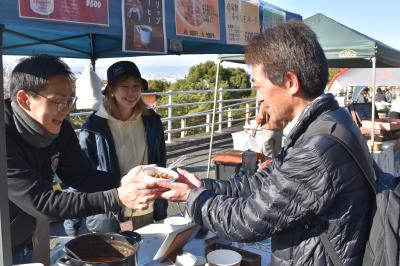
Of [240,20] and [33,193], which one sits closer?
[33,193]

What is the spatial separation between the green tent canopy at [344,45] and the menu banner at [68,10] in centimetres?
390

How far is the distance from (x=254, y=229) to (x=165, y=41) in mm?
1594

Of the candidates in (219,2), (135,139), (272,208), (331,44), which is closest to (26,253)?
(135,139)

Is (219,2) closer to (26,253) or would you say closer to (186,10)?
(186,10)

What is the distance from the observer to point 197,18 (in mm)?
2816

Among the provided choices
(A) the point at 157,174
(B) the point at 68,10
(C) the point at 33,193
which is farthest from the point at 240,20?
(C) the point at 33,193

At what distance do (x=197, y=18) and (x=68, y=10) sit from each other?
3.62 feet

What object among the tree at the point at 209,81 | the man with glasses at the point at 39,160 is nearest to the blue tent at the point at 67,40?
the man with glasses at the point at 39,160

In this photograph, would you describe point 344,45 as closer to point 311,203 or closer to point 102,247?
point 311,203

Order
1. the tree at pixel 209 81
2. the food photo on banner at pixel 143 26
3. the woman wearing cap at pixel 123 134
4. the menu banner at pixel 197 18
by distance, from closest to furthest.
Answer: the food photo on banner at pixel 143 26
the menu banner at pixel 197 18
the woman wearing cap at pixel 123 134
the tree at pixel 209 81

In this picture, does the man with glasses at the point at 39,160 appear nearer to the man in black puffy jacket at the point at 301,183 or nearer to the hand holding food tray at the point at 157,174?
the hand holding food tray at the point at 157,174

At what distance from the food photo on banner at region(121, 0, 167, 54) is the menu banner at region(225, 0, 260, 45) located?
34.5 inches

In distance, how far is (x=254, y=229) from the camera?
136 centimetres

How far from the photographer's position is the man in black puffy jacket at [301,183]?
1.27 metres
